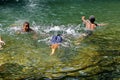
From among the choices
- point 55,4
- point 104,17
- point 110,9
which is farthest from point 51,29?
point 55,4

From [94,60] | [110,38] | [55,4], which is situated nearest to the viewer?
[94,60]

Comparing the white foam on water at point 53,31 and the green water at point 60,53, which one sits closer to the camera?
the green water at point 60,53

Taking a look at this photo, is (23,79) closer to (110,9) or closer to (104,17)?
(104,17)

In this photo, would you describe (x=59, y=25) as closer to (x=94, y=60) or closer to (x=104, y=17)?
(x=104, y=17)

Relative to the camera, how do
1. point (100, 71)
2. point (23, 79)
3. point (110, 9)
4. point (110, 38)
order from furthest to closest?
1. point (110, 9)
2. point (110, 38)
3. point (100, 71)
4. point (23, 79)

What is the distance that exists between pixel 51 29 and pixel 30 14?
5.99 metres

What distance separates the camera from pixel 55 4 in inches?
1112

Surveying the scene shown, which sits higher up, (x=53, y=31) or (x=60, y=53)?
(x=53, y=31)

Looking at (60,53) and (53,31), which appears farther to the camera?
(53,31)

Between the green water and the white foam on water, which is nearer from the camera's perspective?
the green water

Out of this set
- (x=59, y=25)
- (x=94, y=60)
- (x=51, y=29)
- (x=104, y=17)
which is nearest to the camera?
(x=94, y=60)

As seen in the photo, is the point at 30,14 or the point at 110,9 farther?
the point at 110,9

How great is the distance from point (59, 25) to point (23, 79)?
A: 902cm

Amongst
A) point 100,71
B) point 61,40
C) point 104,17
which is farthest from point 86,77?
point 104,17
